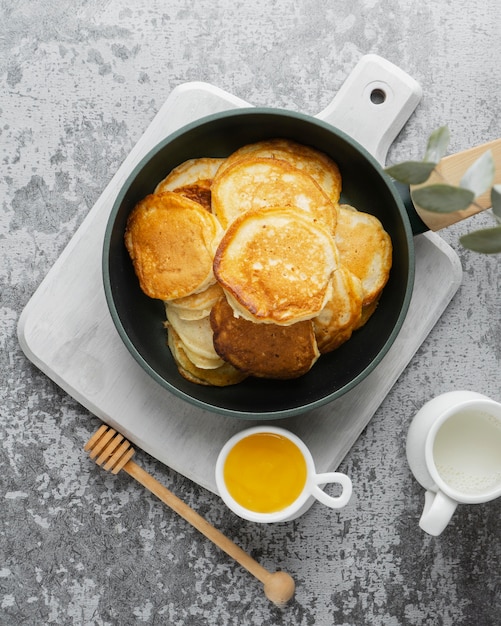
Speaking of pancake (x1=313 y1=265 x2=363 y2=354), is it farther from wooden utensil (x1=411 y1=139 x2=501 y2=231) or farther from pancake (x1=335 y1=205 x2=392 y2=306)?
wooden utensil (x1=411 y1=139 x2=501 y2=231)

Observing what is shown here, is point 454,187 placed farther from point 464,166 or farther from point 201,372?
point 201,372

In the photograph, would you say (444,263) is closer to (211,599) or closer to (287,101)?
(287,101)

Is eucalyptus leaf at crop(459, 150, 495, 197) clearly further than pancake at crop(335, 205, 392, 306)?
No

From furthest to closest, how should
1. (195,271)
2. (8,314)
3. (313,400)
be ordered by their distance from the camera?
(8,314) < (313,400) < (195,271)

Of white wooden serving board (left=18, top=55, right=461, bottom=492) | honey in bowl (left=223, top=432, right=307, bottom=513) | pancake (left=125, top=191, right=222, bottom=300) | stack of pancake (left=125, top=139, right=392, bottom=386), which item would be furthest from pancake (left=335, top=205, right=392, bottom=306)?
honey in bowl (left=223, top=432, right=307, bottom=513)

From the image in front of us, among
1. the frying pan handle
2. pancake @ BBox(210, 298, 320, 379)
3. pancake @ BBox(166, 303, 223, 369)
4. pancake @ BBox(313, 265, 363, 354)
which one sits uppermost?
the frying pan handle

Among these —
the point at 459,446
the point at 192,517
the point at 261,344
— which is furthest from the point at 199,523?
the point at 459,446

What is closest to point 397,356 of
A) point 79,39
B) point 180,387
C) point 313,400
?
point 313,400
